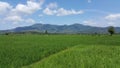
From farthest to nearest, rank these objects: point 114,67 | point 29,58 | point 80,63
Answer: point 29,58 → point 80,63 → point 114,67

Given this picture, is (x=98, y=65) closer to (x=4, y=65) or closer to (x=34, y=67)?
(x=34, y=67)

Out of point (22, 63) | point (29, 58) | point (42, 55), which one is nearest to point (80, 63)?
point (22, 63)

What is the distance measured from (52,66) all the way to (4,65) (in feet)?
14.0

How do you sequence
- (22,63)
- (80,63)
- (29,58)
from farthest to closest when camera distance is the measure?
(29,58) → (22,63) → (80,63)

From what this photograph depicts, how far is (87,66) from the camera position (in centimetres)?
1828

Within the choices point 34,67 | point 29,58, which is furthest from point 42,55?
point 34,67

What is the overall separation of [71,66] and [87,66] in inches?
46.0

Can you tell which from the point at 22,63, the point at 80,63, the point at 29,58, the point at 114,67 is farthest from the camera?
the point at 29,58

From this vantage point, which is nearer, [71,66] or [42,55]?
[71,66]

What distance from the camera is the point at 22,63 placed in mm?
21547

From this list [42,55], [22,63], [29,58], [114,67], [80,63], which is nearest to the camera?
[114,67]

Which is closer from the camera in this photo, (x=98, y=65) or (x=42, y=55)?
(x=98, y=65)

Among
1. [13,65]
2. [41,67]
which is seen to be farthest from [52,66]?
[13,65]

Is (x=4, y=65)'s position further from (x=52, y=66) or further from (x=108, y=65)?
(x=108, y=65)
